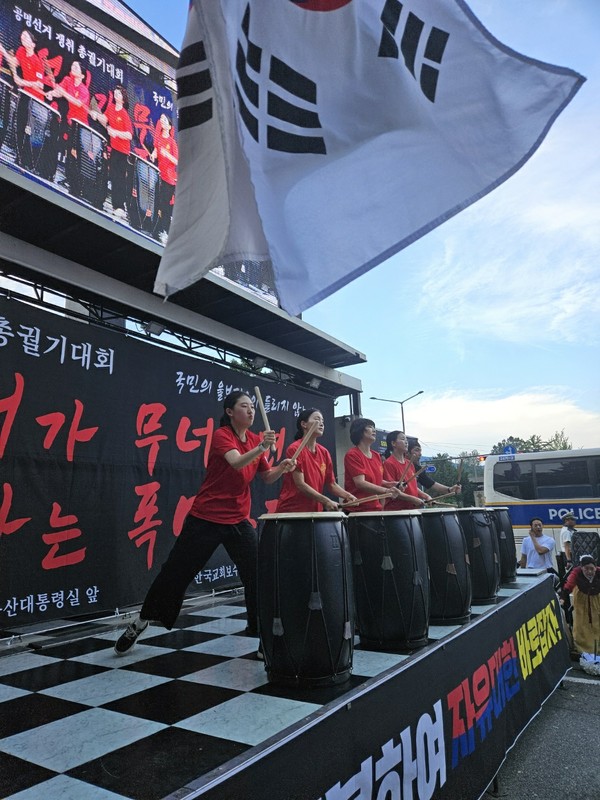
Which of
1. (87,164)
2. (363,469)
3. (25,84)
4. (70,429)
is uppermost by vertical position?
(25,84)

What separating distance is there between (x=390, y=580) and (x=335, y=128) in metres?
1.94

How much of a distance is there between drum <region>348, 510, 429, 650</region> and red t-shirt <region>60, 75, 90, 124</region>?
4.66 metres

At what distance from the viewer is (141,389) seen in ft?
15.0

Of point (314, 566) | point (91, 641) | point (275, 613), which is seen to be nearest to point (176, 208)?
point (314, 566)

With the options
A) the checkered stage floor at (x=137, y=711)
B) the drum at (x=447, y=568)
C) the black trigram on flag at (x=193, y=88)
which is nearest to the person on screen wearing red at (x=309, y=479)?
the drum at (x=447, y=568)

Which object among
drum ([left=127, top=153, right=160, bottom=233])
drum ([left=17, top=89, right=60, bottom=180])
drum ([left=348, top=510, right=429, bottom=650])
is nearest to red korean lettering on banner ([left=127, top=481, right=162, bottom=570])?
drum ([left=348, top=510, right=429, bottom=650])

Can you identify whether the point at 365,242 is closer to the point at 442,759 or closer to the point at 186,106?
the point at 186,106

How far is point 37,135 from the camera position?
4566 millimetres

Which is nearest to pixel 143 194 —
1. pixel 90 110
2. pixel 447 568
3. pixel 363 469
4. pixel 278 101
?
pixel 90 110

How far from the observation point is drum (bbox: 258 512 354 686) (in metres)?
1.96

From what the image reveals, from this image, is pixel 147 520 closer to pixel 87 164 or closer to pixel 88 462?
pixel 88 462

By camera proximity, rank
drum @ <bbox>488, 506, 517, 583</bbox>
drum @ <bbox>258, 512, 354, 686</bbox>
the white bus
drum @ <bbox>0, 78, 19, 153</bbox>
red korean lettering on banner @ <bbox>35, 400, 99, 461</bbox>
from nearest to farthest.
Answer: drum @ <bbox>258, 512, 354, 686</bbox> → red korean lettering on banner @ <bbox>35, 400, 99, 461</bbox> → drum @ <bbox>488, 506, 517, 583</bbox> → drum @ <bbox>0, 78, 19, 153</bbox> → the white bus

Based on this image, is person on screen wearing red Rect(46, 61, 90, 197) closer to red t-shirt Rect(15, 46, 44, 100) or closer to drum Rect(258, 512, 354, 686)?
red t-shirt Rect(15, 46, 44, 100)

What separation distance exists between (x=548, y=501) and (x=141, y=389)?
10.2 meters
